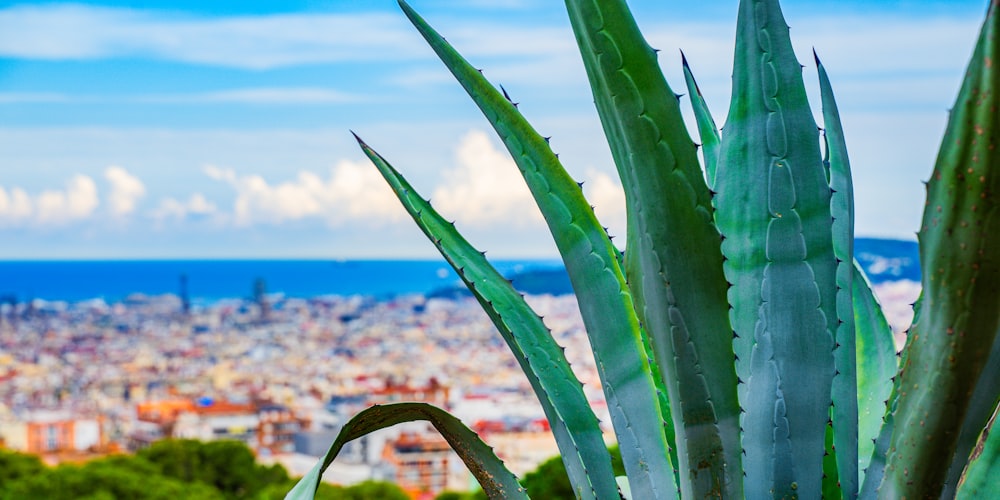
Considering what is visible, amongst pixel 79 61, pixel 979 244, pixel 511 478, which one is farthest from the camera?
pixel 79 61

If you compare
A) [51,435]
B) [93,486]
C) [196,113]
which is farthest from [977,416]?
[196,113]

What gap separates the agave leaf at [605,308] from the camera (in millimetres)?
951

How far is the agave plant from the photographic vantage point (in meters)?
0.73

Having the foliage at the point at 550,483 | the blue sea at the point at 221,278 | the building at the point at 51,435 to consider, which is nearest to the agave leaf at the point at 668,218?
the foliage at the point at 550,483

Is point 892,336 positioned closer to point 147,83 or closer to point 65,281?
point 147,83

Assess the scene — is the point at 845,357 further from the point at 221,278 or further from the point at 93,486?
the point at 221,278

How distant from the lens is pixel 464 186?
787 inches

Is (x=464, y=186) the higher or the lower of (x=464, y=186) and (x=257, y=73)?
the lower

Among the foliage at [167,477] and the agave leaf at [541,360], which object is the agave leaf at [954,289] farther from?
the foliage at [167,477]

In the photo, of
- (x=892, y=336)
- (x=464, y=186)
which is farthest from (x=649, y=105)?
(x=464, y=186)

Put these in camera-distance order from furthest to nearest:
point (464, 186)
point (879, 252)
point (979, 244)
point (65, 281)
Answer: point (65, 281) → point (464, 186) → point (879, 252) → point (979, 244)

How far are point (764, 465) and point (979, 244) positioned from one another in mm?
270

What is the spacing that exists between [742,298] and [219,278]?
56194 millimetres

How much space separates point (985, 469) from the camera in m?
0.88
